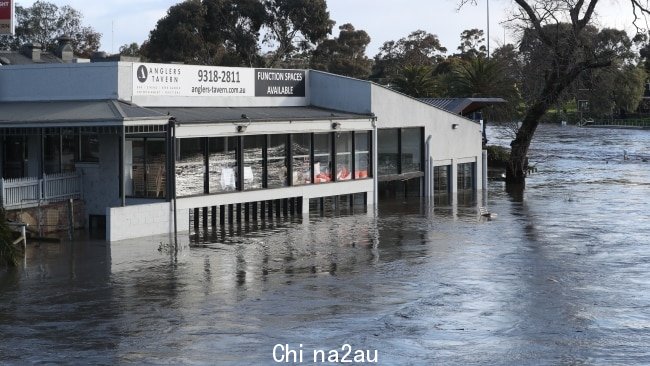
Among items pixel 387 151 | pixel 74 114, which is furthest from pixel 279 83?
pixel 74 114

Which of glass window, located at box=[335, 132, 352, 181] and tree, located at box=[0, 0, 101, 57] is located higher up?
tree, located at box=[0, 0, 101, 57]

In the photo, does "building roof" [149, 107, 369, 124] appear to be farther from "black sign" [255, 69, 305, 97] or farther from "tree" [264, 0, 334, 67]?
"tree" [264, 0, 334, 67]

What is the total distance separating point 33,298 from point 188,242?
8.39 metres

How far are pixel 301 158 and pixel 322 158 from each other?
4.19ft

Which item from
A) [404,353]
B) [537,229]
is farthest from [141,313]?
[537,229]

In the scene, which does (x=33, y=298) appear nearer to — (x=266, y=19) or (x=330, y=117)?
(x=330, y=117)

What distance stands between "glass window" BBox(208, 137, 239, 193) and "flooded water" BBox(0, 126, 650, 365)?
186cm

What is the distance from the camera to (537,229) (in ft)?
108

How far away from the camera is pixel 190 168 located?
31625 mm

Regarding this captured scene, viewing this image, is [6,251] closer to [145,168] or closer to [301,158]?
[145,168]

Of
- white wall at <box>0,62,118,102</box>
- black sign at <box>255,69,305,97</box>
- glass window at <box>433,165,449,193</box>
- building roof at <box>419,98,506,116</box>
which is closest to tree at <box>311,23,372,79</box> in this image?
building roof at <box>419,98,506,116</box>

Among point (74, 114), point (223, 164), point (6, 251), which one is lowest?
point (6, 251)

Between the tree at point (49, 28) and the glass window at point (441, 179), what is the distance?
5587cm

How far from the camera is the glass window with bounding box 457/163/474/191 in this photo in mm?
47031
